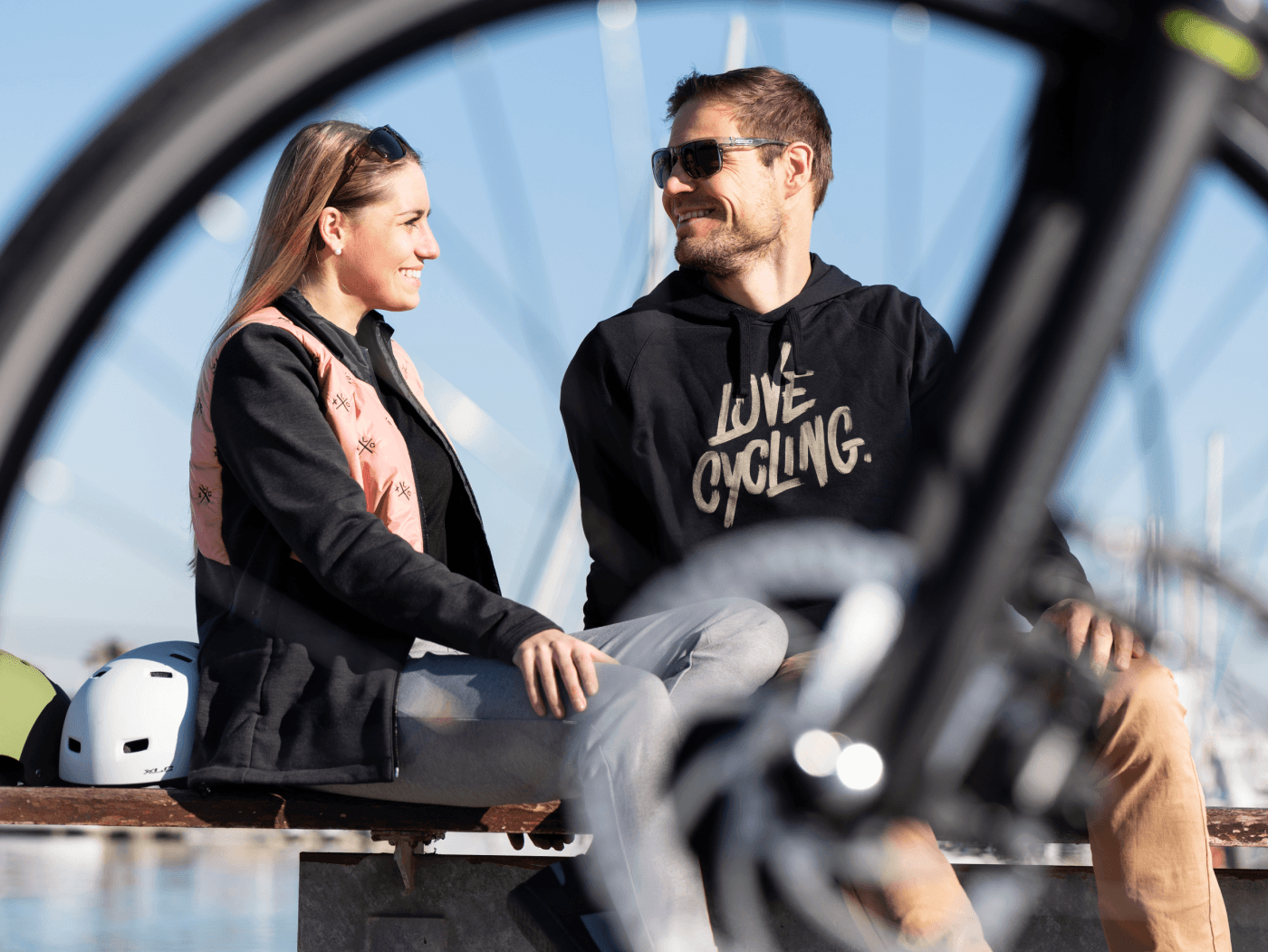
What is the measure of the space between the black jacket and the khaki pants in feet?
1.80

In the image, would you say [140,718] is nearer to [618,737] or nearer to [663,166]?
[618,737]

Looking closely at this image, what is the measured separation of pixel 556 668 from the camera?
0.97 m

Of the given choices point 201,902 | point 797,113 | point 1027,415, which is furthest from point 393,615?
point 201,902

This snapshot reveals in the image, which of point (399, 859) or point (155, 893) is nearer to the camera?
point (399, 859)

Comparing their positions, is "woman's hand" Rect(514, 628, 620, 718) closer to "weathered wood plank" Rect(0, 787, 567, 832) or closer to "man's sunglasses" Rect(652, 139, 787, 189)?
"weathered wood plank" Rect(0, 787, 567, 832)

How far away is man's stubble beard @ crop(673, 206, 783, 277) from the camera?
4.92 ft

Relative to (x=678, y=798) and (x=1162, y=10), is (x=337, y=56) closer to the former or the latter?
(x=1162, y=10)

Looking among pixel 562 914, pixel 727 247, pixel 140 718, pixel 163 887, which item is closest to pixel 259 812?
pixel 140 718

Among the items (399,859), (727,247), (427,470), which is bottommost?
(399,859)

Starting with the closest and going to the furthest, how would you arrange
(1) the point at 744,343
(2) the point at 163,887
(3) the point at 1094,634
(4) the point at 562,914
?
1. (4) the point at 562,914
2. (3) the point at 1094,634
3. (1) the point at 744,343
4. (2) the point at 163,887

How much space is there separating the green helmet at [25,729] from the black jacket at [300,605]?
1.21 ft

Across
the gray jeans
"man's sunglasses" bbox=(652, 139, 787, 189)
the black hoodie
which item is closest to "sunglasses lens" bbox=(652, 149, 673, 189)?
"man's sunglasses" bbox=(652, 139, 787, 189)

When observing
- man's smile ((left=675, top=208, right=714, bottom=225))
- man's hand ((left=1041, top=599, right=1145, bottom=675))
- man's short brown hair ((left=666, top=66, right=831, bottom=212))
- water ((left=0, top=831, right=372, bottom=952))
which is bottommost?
water ((left=0, top=831, right=372, bottom=952))

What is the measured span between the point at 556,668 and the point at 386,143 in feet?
2.02
